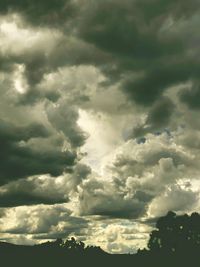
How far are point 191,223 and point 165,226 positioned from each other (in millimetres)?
8454

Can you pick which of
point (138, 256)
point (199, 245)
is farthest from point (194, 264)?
point (138, 256)

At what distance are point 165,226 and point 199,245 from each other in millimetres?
12685

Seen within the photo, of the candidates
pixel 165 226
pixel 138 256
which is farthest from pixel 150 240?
pixel 138 256

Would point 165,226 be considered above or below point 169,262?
above

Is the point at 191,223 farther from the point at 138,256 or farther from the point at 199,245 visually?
the point at 138,256

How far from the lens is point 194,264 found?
16225cm

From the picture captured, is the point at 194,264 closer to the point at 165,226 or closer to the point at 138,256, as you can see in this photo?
the point at 165,226

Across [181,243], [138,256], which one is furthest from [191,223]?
[138,256]

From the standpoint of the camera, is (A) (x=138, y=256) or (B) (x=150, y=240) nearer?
(B) (x=150, y=240)

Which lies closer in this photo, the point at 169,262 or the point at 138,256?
the point at 169,262

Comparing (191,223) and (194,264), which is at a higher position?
(191,223)

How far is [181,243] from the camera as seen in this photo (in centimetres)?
16600

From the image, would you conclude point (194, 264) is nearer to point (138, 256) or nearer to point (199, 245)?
point (199, 245)

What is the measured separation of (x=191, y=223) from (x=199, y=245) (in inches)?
293
